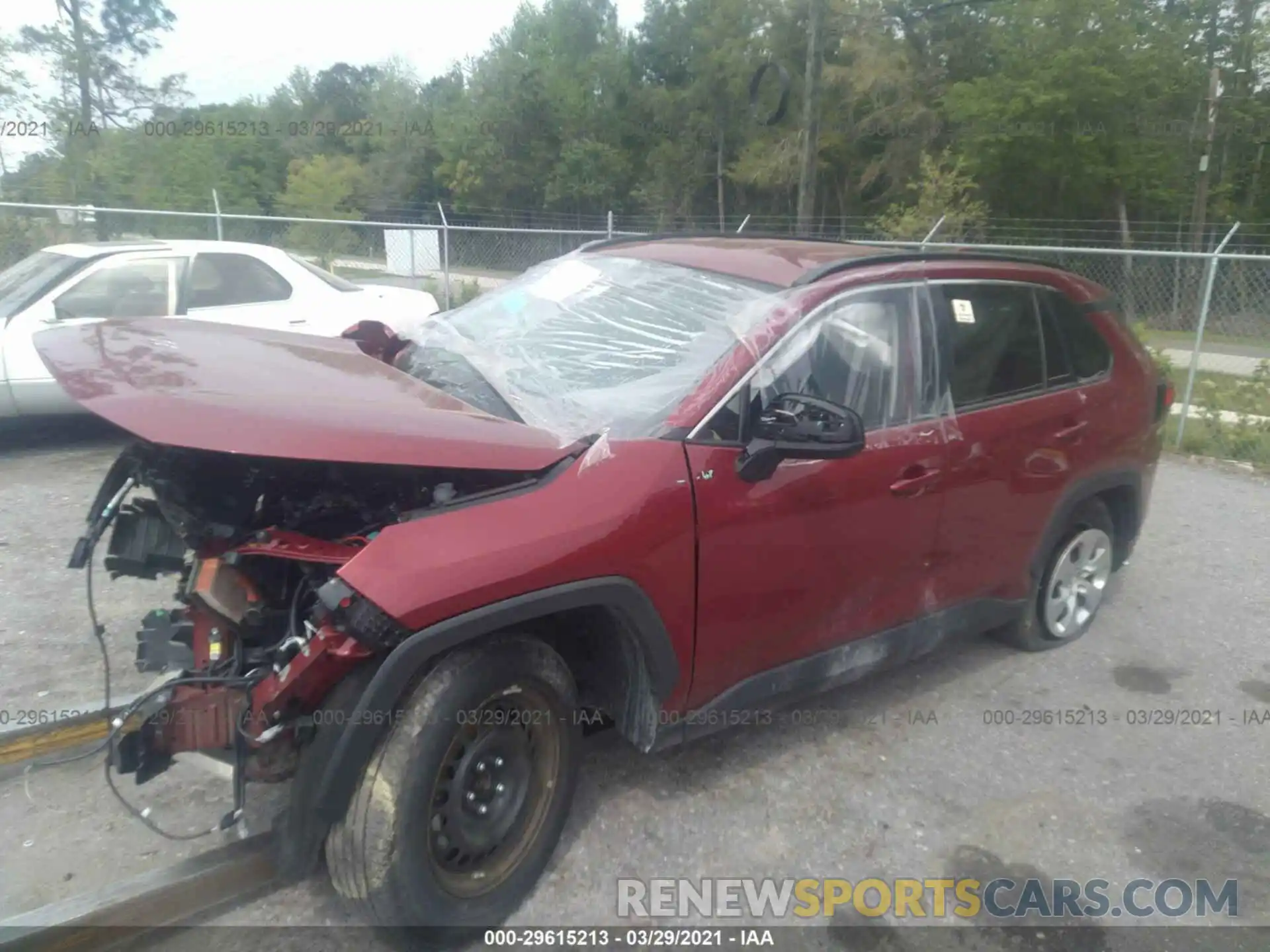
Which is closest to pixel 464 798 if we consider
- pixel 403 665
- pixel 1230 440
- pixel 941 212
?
pixel 403 665

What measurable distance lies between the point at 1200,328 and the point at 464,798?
8793 mm

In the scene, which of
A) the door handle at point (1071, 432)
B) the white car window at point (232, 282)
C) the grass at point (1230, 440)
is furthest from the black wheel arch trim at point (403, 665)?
the grass at point (1230, 440)

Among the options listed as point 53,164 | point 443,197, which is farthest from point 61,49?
point 443,197

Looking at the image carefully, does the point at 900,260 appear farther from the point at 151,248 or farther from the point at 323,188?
the point at 323,188

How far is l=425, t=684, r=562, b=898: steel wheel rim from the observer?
2684mm

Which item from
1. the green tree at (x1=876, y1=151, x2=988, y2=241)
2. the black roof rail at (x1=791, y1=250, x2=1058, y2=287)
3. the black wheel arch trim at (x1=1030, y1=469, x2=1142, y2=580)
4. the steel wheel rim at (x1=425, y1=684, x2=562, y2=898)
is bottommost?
the steel wheel rim at (x1=425, y1=684, x2=562, y2=898)

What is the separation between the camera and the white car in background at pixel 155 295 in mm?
7180

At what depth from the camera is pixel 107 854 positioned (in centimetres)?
304

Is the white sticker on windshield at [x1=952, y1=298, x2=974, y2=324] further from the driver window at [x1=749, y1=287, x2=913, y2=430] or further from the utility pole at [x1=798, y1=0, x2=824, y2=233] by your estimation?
the utility pole at [x1=798, y1=0, x2=824, y2=233]

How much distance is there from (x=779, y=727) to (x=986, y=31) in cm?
3427

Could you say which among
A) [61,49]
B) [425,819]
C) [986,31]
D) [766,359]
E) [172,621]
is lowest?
[425,819]

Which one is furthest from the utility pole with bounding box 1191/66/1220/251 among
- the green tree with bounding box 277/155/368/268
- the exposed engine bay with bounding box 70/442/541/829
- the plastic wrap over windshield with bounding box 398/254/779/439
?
the exposed engine bay with bounding box 70/442/541/829

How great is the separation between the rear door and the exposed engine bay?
1.93m

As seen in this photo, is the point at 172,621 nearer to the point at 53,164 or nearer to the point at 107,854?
the point at 107,854
